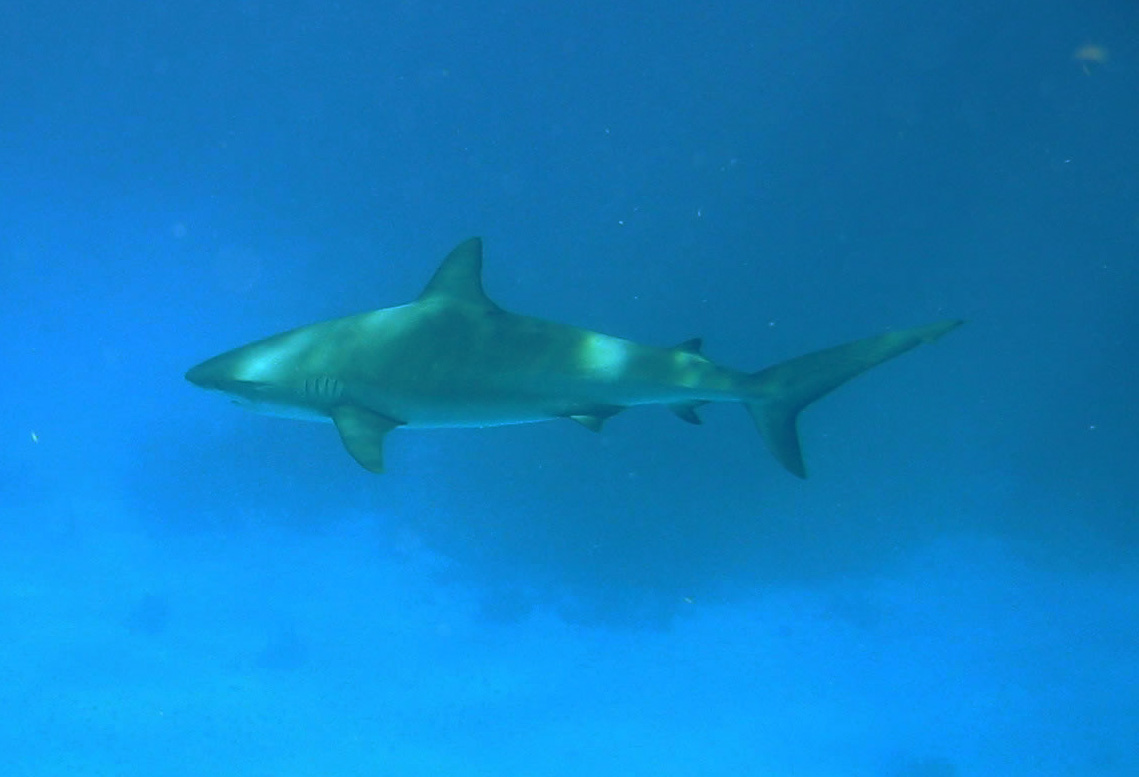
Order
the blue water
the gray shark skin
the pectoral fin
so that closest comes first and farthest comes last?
the pectoral fin → the gray shark skin → the blue water

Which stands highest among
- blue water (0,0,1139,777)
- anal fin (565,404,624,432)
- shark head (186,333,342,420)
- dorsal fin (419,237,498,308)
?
blue water (0,0,1139,777)

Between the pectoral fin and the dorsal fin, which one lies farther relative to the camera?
the dorsal fin

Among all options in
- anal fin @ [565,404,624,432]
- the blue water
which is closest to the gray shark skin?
anal fin @ [565,404,624,432]

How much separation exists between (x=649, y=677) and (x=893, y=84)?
986 cm

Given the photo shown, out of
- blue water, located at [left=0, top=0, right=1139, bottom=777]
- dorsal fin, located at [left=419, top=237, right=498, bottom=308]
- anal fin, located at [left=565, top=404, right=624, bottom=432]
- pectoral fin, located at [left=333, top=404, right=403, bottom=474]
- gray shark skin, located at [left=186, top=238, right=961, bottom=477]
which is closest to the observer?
pectoral fin, located at [left=333, top=404, right=403, bottom=474]

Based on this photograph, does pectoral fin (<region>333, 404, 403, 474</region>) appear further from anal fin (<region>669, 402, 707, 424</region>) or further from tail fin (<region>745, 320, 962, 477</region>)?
tail fin (<region>745, 320, 962, 477</region>)

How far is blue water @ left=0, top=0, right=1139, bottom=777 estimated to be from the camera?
489 inches

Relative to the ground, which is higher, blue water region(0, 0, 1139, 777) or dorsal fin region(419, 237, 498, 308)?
blue water region(0, 0, 1139, 777)

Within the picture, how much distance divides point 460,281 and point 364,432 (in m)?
1.19

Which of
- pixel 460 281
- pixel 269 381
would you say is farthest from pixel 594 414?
pixel 269 381

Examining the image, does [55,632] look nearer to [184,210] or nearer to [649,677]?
[184,210]

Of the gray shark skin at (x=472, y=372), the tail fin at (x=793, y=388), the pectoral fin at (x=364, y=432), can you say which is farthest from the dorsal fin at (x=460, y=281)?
the tail fin at (x=793, y=388)

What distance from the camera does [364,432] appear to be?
5.54 meters

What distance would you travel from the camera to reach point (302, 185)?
512 inches
